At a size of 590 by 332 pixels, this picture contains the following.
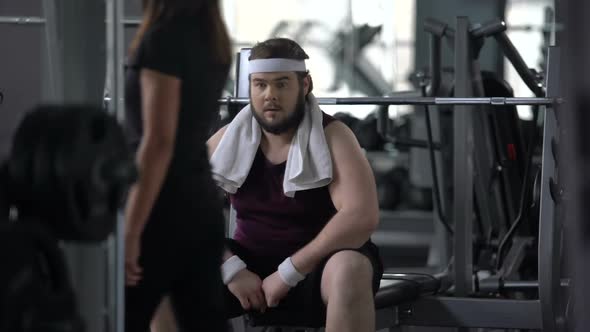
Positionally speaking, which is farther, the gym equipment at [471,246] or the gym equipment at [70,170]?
the gym equipment at [471,246]

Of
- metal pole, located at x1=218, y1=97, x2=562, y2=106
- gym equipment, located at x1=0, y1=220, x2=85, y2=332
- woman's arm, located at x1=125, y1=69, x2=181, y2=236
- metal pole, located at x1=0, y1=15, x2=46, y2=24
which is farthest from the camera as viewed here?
metal pole, located at x1=218, y1=97, x2=562, y2=106

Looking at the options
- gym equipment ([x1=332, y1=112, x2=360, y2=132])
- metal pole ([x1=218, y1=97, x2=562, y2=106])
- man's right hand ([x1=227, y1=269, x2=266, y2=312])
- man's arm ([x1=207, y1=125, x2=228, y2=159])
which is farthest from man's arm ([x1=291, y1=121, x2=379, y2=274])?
gym equipment ([x1=332, y1=112, x2=360, y2=132])

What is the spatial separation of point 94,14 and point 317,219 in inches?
47.3

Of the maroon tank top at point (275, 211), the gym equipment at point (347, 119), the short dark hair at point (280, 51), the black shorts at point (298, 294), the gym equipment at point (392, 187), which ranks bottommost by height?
the gym equipment at point (392, 187)

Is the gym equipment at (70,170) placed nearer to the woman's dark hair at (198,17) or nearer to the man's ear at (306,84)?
the woman's dark hair at (198,17)

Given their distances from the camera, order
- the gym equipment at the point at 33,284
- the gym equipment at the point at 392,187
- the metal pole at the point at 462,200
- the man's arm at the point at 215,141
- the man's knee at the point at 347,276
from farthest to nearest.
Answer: the gym equipment at the point at 392,187 → the metal pole at the point at 462,200 → the man's arm at the point at 215,141 → the man's knee at the point at 347,276 → the gym equipment at the point at 33,284

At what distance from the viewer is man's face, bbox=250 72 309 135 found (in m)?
2.95

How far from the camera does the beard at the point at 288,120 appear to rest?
9.75ft

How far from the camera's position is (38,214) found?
176cm

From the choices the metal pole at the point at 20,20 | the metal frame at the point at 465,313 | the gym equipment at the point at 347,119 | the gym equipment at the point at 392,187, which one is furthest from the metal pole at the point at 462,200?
the gym equipment at the point at 392,187

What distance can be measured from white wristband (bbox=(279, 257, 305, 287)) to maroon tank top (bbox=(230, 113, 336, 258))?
0.09 metres

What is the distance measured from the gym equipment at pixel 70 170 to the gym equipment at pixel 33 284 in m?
0.04

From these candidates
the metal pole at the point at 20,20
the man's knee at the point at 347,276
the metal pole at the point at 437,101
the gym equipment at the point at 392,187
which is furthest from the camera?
the gym equipment at the point at 392,187

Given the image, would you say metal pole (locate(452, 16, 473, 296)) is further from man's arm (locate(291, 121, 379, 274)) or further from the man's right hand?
the man's right hand
